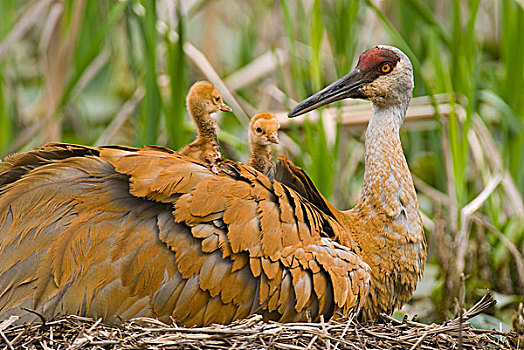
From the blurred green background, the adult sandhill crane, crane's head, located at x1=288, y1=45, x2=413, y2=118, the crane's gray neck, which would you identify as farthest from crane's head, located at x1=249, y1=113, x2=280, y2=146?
the blurred green background

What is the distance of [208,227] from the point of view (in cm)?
351

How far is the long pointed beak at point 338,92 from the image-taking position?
13.8 ft

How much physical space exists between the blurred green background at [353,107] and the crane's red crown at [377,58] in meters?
0.89

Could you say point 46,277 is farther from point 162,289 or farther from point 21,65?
point 21,65

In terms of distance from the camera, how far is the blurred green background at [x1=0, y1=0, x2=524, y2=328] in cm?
496

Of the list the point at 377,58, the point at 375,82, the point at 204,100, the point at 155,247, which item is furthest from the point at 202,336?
the point at 377,58

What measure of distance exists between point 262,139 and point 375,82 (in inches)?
29.1

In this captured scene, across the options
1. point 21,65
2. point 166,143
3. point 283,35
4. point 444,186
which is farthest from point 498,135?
point 21,65

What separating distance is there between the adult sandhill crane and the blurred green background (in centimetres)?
115

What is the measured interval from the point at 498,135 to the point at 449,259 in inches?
104

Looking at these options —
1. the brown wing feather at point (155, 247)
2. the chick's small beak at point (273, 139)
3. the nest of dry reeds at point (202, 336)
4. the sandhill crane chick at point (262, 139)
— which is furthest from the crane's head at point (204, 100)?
the nest of dry reeds at point (202, 336)

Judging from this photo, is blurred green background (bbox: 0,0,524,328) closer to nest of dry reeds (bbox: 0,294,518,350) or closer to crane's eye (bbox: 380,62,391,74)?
crane's eye (bbox: 380,62,391,74)

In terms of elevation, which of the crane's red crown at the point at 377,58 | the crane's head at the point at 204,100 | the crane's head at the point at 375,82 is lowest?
the crane's head at the point at 204,100

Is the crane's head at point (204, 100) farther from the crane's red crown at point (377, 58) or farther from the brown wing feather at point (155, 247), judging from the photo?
the crane's red crown at point (377, 58)
